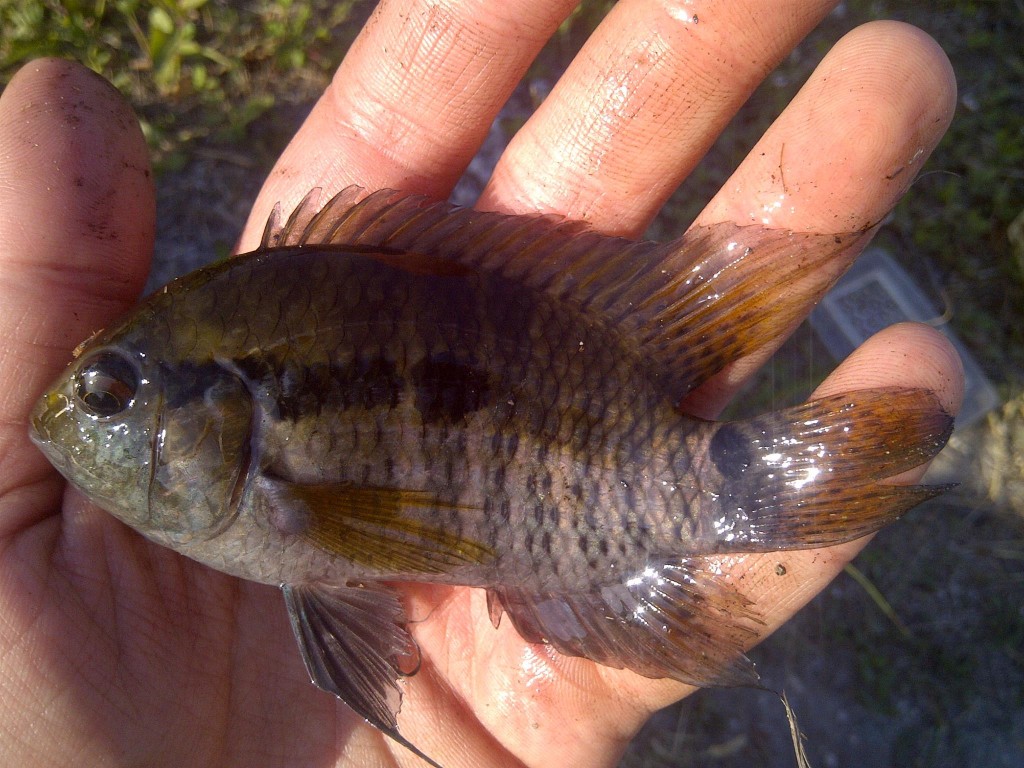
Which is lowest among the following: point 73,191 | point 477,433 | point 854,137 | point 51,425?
point 51,425

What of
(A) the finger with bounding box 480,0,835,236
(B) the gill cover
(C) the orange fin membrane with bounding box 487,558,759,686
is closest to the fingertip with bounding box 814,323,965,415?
Result: (C) the orange fin membrane with bounding box 487,558,759,686

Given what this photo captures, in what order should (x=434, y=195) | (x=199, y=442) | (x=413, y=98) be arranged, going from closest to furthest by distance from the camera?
(x=199, y=442) → (x=413, y=98) → (x=434, y=195)

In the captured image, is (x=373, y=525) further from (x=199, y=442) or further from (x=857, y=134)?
(x=857, y=134)

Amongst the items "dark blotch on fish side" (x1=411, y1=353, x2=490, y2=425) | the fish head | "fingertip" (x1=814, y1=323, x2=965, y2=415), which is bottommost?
the fish head

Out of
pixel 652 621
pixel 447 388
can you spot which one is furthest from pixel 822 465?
pixel 447 388

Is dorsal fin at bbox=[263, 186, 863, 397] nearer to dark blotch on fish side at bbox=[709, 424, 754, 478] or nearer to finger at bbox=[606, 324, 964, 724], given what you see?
dark blotch on fish side at bbox=[709, 424, 754, 478]
